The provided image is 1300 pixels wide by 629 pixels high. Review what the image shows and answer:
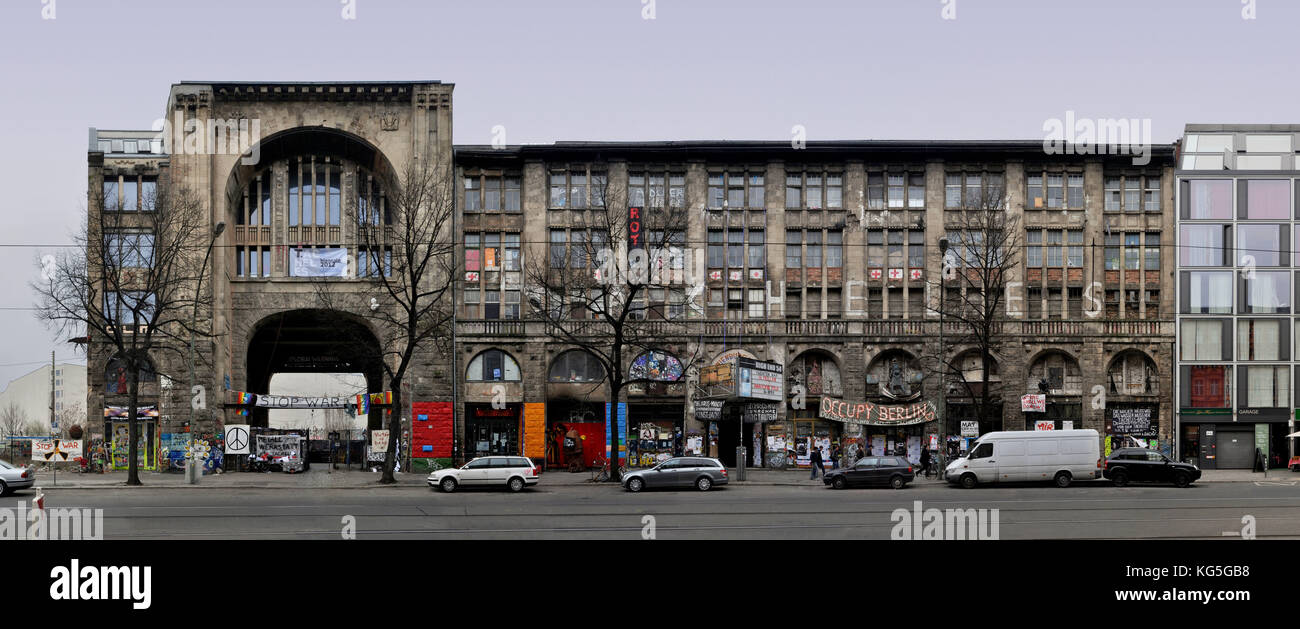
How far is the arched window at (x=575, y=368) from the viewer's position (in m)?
50.0

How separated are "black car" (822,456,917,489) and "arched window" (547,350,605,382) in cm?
1496

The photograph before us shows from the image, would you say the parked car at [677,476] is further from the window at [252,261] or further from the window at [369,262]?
the window at [252,261]

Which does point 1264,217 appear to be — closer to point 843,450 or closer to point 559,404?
point 843,450

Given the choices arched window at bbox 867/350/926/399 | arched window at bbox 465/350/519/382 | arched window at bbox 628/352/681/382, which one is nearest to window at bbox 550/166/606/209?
arched window at bbox 465/350/519/382

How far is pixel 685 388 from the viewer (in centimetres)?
→ 4984

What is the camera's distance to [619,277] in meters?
45.9

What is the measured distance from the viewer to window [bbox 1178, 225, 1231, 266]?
51.0 metres

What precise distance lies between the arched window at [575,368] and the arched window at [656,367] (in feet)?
5.62

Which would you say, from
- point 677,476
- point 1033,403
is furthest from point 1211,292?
point 677,476

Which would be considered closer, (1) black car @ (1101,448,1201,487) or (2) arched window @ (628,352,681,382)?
(1) black car @ (1101,448,1201,487)

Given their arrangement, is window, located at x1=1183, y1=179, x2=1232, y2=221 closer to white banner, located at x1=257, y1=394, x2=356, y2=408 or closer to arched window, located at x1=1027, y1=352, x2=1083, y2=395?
arched window, located at x1=1027, y1=352, x2=1083, y2=395

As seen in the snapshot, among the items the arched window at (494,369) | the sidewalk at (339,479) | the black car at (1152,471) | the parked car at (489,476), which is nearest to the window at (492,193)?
the arched window at (494,369)
